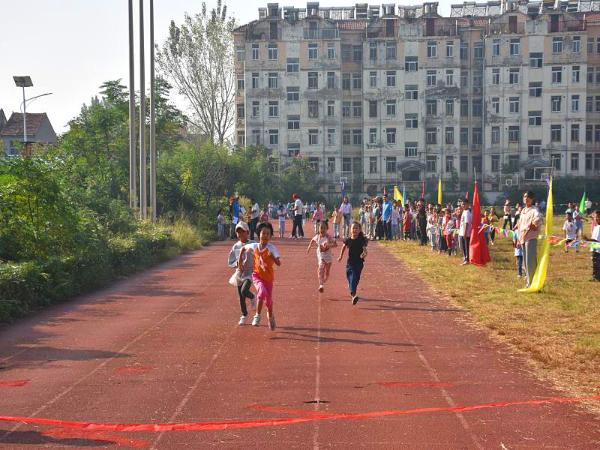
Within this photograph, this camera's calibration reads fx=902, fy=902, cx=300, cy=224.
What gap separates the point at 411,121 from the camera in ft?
254

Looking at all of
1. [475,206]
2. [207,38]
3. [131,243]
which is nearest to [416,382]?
[475,206]

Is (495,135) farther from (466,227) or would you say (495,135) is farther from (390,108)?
(466,227)

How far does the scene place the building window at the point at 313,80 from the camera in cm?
7794

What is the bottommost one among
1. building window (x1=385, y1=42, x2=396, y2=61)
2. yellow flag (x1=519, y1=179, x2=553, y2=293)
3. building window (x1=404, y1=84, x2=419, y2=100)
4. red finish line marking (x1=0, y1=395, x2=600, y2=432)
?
red finish line marking (x1=0, y1=395, x2=600, y2=432)

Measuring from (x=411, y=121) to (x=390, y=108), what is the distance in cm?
215

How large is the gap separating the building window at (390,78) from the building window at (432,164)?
278 inches

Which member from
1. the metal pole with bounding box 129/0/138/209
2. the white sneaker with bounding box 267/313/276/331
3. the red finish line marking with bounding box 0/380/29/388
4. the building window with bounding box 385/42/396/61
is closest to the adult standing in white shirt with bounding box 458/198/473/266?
the white sneaker with bounding box 267/313/276/331

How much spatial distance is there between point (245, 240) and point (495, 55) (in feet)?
218

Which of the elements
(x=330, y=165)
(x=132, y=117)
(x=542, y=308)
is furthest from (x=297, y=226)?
(x=330, y=165)

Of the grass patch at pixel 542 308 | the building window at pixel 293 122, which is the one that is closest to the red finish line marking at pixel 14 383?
the grass patch at pixel 542 308

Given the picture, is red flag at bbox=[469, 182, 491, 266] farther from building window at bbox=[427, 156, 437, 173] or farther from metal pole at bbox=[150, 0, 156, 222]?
building window at bbox=[427, 156, 437, 173]

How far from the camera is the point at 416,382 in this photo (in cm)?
920

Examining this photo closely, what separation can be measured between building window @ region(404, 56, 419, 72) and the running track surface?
208 ft

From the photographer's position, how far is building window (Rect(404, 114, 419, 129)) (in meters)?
77.5
